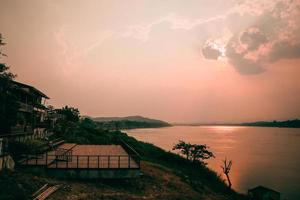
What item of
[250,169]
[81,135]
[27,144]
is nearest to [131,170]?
[27,144]

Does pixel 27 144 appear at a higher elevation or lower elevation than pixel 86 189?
higher

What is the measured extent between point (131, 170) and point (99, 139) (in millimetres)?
33458

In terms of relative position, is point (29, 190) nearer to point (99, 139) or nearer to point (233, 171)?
point (99, 139)

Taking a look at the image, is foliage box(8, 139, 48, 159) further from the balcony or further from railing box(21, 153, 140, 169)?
the balcony

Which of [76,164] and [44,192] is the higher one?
[76,164]

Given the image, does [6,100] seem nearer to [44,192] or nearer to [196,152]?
[44,192]

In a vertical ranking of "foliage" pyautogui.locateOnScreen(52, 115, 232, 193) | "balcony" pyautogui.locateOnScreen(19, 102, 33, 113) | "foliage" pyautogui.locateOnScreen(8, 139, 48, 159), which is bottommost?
"foliage" pyautogui.locateOnScreen(52, 115, 232, 193)

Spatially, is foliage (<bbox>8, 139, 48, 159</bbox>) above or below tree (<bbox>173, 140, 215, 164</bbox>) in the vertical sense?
above

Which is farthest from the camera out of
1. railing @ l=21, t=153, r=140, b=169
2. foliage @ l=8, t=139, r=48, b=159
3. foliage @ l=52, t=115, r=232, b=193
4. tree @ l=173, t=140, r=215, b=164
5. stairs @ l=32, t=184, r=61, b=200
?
tree @ l=173, t=140, r=215, b=164

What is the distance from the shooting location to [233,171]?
61625mm

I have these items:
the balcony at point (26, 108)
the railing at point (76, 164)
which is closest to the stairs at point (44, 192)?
the railing at point (76, 164)

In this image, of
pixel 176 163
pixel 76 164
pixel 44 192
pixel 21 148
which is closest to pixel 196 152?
pixel 176 163

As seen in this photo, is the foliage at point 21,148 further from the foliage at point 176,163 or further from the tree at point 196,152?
the tree at point 196,152

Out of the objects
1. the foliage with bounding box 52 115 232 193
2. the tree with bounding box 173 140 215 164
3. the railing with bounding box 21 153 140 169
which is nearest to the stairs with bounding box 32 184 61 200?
the railing with bounding box 21 153 140 169
